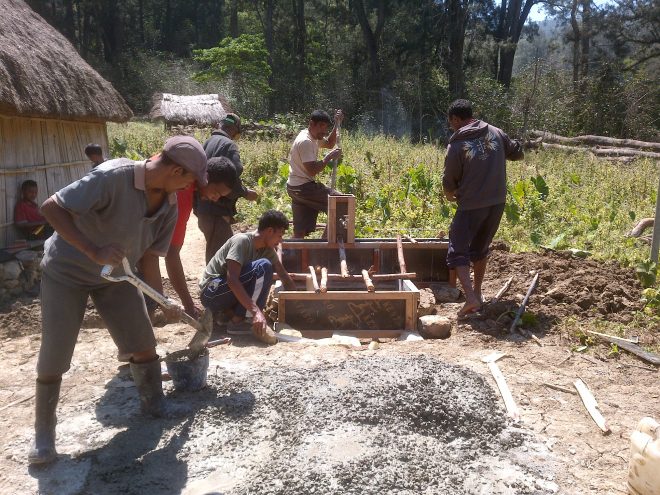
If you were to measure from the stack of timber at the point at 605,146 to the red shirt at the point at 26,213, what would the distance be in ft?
34.0

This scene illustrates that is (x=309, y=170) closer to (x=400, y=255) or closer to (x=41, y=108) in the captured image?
(x=400, y=255)

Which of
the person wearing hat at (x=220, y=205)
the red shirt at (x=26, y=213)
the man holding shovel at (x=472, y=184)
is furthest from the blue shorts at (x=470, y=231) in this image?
the red shirt at (x=26, y=213)

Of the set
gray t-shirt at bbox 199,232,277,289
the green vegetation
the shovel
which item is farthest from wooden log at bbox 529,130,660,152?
the shovel

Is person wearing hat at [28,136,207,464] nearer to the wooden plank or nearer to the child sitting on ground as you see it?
the wooden plank

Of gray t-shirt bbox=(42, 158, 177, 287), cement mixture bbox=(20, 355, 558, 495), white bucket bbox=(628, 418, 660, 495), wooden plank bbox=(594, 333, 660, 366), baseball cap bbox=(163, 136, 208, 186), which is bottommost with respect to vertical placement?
wooden plank bbox=(594, 333, 660, 366)

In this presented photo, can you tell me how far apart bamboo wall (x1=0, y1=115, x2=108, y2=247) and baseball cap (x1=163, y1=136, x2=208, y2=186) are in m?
4.86

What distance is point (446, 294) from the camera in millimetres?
5809

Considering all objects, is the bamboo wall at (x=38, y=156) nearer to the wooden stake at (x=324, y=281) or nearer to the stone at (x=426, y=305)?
the wooden stake at (x=324, y=281)

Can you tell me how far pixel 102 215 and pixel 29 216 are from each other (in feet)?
15.5

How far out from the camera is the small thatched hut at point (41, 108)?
6.69m

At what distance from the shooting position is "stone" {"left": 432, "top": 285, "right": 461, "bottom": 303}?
579 cm

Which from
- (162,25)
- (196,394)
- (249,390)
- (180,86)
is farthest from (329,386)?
(162,25)

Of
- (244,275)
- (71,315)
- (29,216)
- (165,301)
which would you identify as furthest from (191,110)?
(71,315)

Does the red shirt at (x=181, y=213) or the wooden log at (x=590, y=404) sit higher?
the red shirt at (x=181, y=213)
